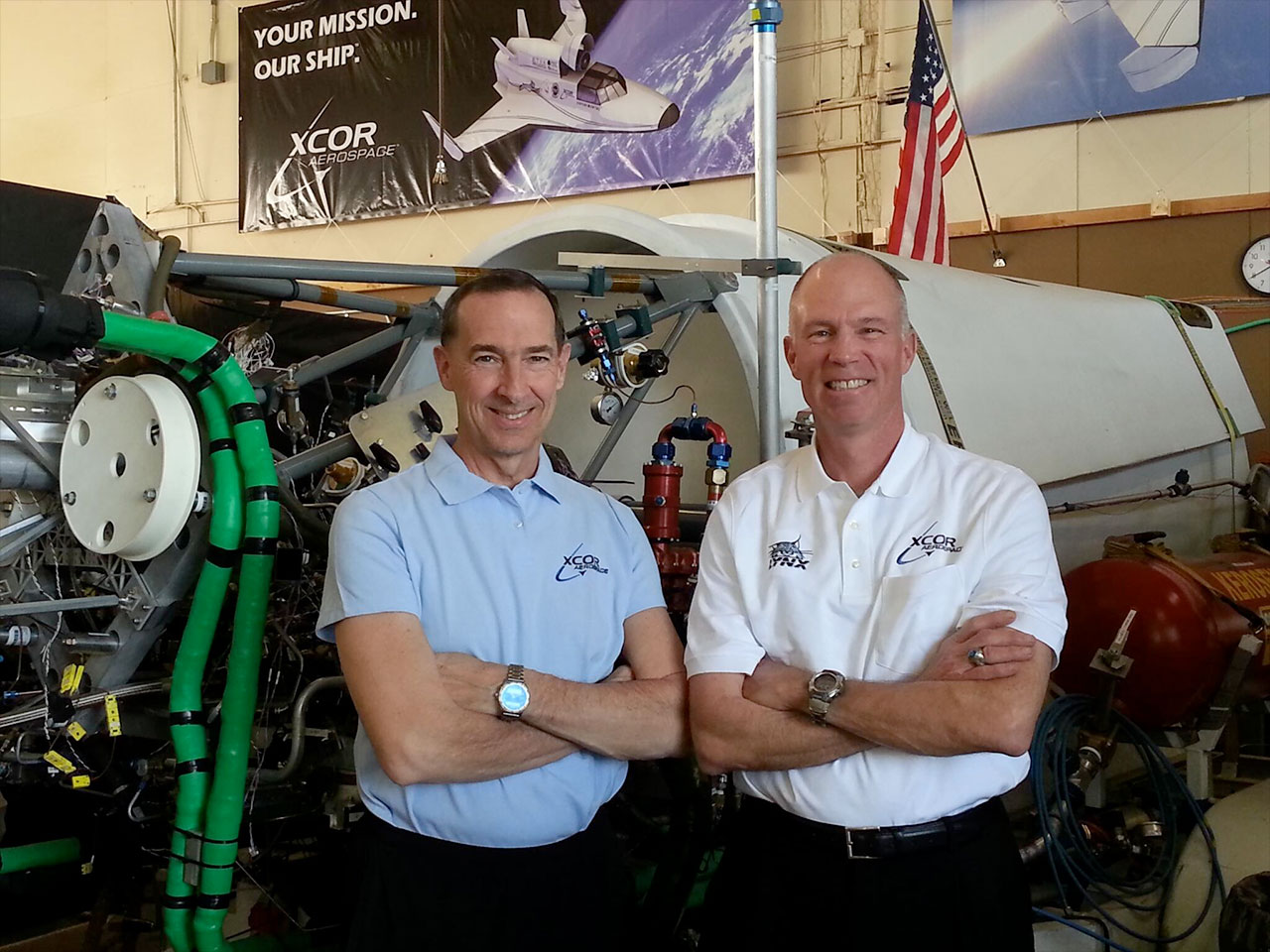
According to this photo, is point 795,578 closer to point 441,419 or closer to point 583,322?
point 583,322

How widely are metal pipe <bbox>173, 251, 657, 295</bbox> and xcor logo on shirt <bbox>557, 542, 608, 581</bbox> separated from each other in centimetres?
76

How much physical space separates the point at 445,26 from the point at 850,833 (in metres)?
9.06

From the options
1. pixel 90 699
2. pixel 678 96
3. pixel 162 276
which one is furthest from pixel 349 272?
pixel 678 96

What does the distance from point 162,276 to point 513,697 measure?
4.33 feet

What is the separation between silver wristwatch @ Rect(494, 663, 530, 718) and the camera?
69.8 inches

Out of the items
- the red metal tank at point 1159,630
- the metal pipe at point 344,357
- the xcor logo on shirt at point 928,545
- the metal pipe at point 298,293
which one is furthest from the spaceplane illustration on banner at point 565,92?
the xcor logo on shirt at point 928,545

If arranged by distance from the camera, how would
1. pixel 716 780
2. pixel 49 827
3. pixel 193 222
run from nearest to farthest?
pixel 716 780 < pixel 49 827 < pixel 193 222

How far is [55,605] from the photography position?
234 centimetres

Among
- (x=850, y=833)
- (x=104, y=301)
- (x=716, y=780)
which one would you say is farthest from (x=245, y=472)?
(x=850, y=833)

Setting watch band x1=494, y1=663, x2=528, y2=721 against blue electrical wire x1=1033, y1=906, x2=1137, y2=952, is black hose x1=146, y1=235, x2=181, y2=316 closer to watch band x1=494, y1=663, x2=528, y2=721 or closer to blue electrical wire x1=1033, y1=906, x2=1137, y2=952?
watch band x1=494, y1=663, x2=528, y2=721

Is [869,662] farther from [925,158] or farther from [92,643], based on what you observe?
[925,158]

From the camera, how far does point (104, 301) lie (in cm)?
250

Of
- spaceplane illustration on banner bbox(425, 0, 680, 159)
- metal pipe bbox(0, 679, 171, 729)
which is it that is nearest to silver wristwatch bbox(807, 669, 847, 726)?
metal pipe bbox(0, 679, 171, 729)

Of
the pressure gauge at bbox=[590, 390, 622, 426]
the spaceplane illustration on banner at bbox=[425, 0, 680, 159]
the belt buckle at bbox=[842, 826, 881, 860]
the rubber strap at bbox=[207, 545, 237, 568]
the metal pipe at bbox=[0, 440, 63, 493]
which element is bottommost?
the belt buckle at bbox=[842, 826, 881, 860]
